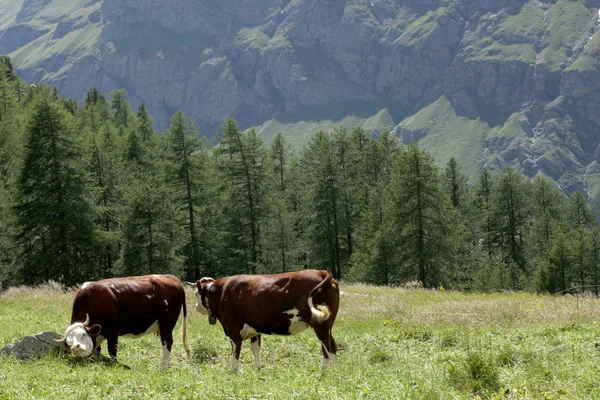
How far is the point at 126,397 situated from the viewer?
808 cm

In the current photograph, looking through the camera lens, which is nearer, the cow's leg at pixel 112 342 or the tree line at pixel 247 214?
the cow's leg at pixel 112 342

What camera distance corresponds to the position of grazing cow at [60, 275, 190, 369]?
450 inches

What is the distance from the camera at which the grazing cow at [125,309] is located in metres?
11.4

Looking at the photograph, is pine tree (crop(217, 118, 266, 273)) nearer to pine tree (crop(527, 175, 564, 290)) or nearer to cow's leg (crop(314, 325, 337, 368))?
pine tree (crop(527, 175, 564, 290))

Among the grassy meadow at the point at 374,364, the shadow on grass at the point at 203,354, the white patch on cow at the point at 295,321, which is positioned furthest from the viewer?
the shadow on grass at the point at 203,354

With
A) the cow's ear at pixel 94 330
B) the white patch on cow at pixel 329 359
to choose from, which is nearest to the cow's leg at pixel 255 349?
the white patch on cow at pixel 329 359

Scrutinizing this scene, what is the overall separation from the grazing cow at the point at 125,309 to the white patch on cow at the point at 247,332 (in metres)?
1.60

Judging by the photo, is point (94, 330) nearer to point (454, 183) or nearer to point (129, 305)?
point (129, 305)

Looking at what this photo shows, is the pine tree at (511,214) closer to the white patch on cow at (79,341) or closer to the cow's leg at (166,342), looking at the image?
the cow's leg at (166,342)

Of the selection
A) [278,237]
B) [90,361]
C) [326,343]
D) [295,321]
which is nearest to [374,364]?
[326,343]

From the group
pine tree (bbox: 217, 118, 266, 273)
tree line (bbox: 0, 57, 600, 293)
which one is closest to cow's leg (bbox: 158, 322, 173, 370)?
tree line (bbox: 0, 57, 600, 293)

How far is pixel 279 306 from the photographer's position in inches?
443

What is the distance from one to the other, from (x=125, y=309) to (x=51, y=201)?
2820cm

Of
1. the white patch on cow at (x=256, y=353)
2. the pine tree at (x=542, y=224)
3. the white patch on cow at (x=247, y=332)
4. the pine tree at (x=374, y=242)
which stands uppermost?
the white patch on cow at (x=247, y=332)
